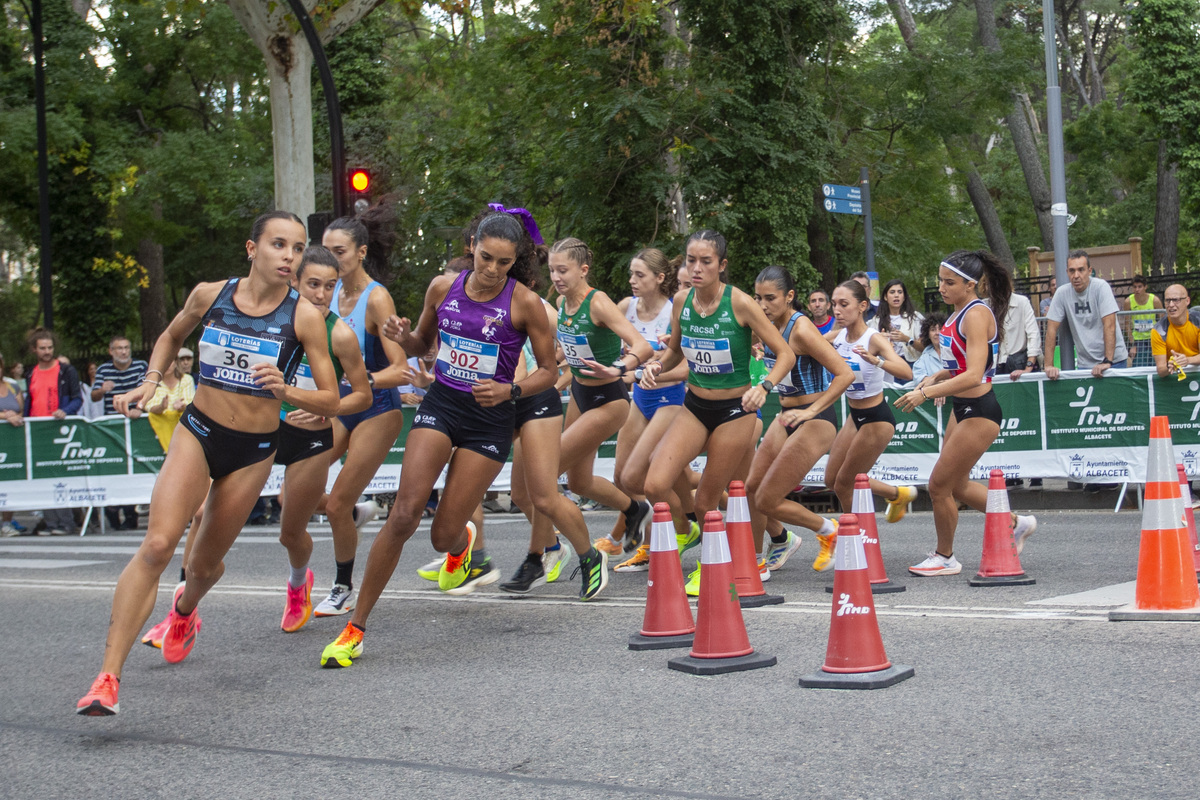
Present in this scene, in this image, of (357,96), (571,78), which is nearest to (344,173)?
(571,78)

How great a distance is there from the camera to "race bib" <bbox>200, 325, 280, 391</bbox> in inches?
219

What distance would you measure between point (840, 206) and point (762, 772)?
1416cm

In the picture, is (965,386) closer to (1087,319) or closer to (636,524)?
(636,524)

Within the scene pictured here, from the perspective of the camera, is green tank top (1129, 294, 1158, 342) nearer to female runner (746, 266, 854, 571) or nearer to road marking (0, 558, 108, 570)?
female runner (746, 266, 854, 571)

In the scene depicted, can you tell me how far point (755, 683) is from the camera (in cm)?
545

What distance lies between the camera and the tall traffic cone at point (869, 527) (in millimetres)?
6684

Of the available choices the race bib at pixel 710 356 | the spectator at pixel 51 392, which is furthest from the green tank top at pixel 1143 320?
the spectator at pixel 51 392

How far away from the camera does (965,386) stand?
7.84 m

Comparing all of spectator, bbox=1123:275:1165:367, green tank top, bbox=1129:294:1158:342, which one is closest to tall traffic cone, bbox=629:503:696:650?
spectator, bbox=1123:275:1165:367

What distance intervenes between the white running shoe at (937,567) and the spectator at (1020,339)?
5141 millimetres

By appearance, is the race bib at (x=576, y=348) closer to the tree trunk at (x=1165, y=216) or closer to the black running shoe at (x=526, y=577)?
the black running shoe at (x=526, y=577)

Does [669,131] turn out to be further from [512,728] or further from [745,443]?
[512,728]

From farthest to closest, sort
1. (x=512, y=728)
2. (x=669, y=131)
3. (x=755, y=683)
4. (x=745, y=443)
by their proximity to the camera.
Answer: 1. (x=669, y=131)
2. (x=745, y=443)
3. (x=755, y=683)
4. (x=512, y=728)

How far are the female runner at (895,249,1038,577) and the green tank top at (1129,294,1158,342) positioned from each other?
281 inches
